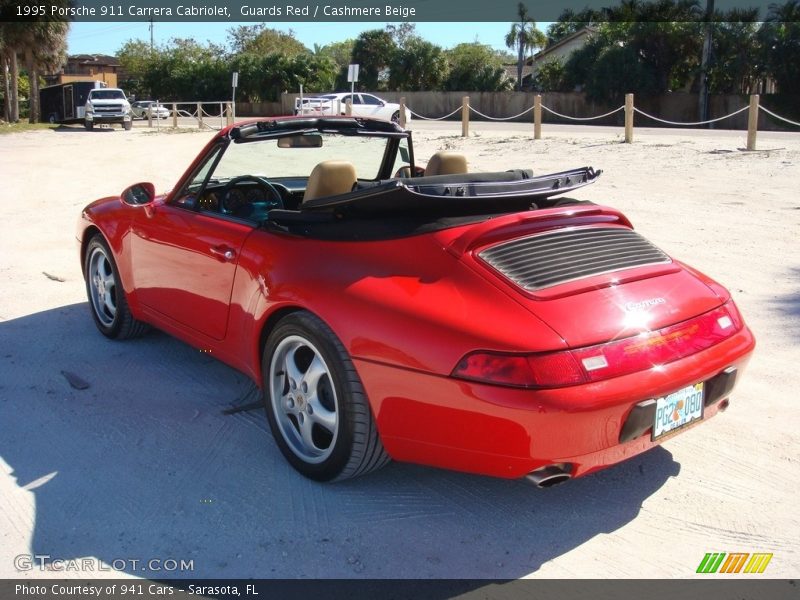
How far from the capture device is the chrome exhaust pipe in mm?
2895

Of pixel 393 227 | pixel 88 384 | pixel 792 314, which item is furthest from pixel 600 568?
pixel 792 314

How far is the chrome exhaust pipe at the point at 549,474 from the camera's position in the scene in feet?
9.50

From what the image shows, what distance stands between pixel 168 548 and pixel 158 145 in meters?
24.1

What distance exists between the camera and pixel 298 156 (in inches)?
188

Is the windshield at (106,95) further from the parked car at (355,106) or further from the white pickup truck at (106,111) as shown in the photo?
the parked car at (355,106)

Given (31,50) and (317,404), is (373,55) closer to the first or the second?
(31,50)

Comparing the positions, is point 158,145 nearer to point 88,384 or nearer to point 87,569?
point 88,384

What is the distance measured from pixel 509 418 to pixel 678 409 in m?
0.73

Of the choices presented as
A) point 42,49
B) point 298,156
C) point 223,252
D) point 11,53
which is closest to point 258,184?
point 298,156

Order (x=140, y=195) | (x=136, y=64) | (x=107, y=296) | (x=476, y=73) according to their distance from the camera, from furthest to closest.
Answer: (x=136, y=64)
(x=476, y=73)
(x=107, y=296)
(x=140, y=195)

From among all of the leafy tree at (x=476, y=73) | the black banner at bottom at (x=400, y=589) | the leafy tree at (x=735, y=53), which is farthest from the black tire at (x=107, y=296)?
the leafy tree at (x=476, y=73)

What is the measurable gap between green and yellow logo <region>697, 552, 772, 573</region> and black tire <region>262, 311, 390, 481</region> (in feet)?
4.14

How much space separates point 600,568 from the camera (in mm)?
2889

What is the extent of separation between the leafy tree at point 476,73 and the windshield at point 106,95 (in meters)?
24.3
